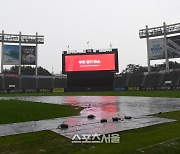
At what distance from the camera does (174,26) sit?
249 feet

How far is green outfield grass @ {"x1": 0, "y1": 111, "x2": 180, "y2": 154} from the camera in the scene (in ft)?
24.3

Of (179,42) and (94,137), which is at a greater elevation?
(179,42)

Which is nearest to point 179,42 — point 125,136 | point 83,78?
point 83,78

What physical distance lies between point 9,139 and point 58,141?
216cm

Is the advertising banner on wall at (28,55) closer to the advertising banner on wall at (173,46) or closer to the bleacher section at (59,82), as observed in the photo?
the bleacher section at (59,82)

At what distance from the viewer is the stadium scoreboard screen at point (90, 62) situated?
77.6 m

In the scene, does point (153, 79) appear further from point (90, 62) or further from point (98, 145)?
point (98, 145)

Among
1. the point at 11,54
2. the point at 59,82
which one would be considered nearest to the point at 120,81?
the point at 59,82

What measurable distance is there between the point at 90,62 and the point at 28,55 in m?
21.6

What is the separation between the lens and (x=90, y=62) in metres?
79.1

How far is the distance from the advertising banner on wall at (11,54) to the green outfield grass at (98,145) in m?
73.8

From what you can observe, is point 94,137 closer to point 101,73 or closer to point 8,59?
point 101,73

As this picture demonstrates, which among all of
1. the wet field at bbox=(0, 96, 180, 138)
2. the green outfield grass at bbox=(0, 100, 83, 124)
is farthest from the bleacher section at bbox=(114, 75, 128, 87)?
the green outfield grass at bbox=(0, 100, 83, 124)

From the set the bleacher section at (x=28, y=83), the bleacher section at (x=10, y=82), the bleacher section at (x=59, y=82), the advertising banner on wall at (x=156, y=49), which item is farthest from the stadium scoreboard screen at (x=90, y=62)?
the bleacher section at (x=10, y=82)
